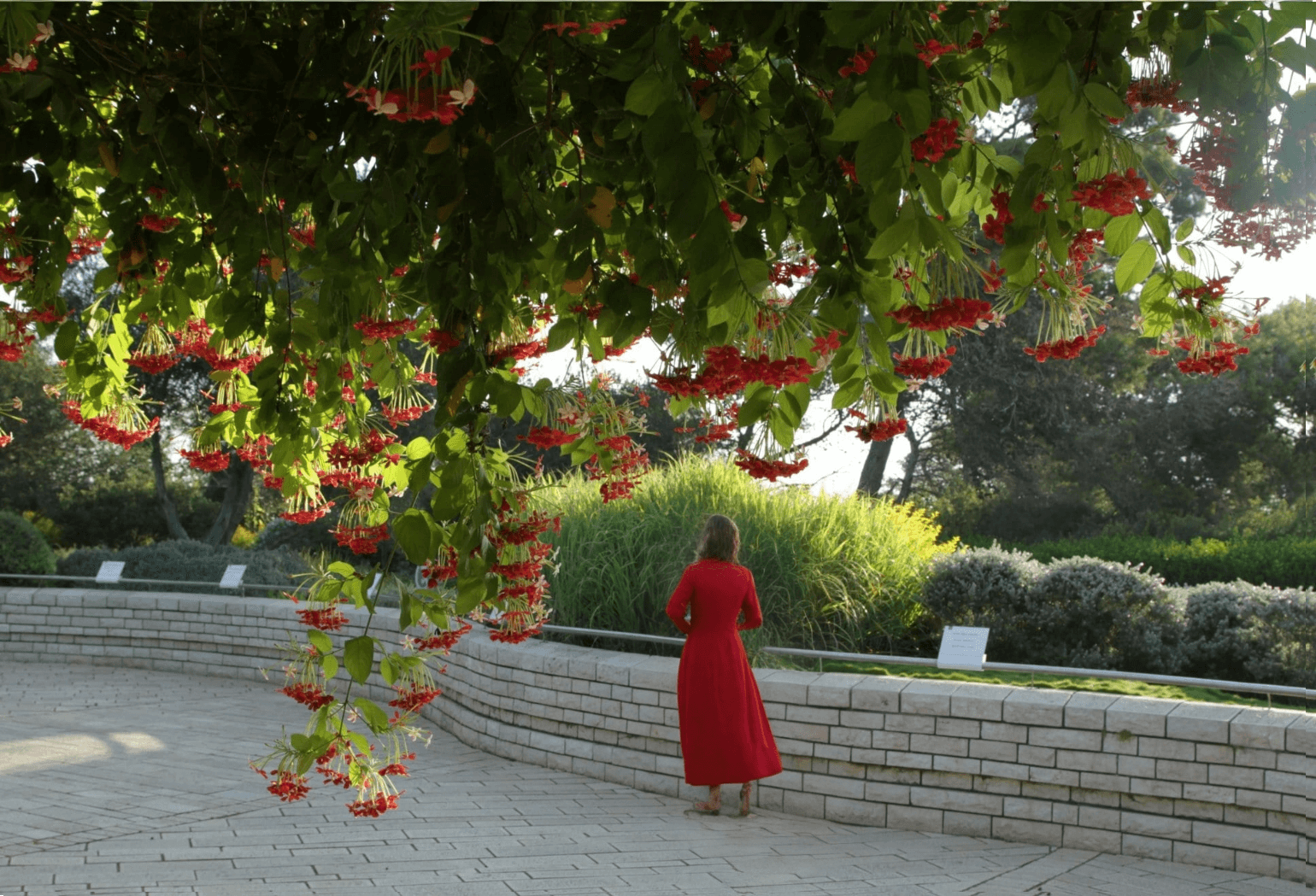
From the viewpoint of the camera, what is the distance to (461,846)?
5.02 m

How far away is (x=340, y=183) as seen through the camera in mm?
2621

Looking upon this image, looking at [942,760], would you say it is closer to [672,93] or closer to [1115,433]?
[672,93]

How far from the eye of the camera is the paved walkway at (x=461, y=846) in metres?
4.45

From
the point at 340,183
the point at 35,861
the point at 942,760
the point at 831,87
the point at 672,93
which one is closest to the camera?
the point at 672,93

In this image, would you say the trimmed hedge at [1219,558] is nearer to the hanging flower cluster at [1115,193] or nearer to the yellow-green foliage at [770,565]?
the yellow-green foliage at [770,565]

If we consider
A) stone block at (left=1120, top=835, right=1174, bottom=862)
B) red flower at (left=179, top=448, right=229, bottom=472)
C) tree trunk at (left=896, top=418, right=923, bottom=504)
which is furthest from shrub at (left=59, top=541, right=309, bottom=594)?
tree trunk at (left=896, top=418, right=923, bottom=504)

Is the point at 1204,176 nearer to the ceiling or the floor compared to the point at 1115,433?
nearer to the floor

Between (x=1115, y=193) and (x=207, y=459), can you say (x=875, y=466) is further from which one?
(x=1115, y=193)

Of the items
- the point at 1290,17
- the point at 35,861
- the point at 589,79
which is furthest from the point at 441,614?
the point at 35,861

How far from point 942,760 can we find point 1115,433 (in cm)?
1809

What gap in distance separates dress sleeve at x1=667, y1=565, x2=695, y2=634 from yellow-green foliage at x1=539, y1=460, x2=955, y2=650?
4.08 feet

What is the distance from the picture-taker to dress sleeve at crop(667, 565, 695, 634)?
5.52 meters

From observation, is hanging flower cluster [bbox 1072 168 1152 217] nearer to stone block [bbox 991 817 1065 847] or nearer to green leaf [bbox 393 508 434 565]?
green leaf [bbox 393 508 434 565]

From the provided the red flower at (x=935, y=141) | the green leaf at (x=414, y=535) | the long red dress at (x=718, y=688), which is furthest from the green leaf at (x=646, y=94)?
the long red dress at (x=718, y=688)
